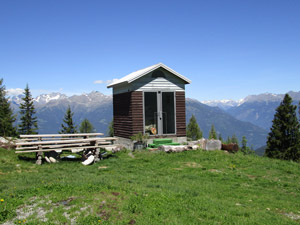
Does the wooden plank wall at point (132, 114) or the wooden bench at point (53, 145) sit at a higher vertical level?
the wooden plank wall at point (132, 114)

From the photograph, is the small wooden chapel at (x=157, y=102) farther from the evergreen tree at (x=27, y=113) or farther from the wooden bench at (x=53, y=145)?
the evergreen tree at (x=27, y=113)

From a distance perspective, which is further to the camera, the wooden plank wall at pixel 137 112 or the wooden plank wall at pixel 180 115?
the wooden plank wall at pixel 180 115

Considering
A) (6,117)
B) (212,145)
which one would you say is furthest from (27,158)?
(6,117)

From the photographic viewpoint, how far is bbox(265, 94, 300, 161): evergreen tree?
45.4 metres

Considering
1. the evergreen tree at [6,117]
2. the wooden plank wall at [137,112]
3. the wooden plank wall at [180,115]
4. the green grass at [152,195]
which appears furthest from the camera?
the evergreen tree at [6,117]

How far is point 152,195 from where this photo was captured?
806cm

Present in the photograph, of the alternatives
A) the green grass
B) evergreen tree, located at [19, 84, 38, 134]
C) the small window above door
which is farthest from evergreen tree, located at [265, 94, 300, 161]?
evergreen tree, located at [19, 84, 38, 134]

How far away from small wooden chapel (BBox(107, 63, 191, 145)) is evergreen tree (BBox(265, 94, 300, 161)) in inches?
1144

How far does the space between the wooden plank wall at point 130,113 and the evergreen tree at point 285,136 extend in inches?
1246

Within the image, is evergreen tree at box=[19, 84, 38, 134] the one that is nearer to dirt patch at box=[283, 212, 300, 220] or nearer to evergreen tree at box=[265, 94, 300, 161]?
evergreen tree at box=[265, 94, 300, 161]

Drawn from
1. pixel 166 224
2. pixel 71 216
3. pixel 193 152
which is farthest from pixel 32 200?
pixel 193 152

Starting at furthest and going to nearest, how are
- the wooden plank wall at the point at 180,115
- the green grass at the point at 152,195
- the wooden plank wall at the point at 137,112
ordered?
the wooden plank wall at the point at 180,115, the wooden plank wall at the point at 137,112, the green grass at the point at 152,195

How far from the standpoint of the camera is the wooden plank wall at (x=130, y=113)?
20.8 metres


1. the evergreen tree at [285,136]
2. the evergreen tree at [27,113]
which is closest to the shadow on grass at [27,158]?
the evergreen tree at [27,113]
